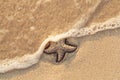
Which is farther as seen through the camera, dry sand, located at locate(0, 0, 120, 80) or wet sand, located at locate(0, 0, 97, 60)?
wet sand, located at locate(0, 0, 97, 60)

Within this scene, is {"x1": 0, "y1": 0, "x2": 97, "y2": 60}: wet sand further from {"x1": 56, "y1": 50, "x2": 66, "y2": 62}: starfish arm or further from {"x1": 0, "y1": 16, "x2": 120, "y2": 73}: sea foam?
{"x1": 56, "y1": 50, "x2": 66, "y2": 62}: starfish arm

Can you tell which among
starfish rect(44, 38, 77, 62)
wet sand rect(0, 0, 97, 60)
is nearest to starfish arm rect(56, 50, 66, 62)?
starfish rect(44, 38, 77, 62)

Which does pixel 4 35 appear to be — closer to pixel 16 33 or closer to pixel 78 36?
pixel 16 33

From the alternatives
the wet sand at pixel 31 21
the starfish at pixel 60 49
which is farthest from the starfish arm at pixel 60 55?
the wet sand at pixel 31 21

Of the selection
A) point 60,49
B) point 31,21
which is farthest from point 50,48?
point 31,21

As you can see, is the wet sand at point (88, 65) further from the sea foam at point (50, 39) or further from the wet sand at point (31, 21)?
the wet sand at point (31, 21)

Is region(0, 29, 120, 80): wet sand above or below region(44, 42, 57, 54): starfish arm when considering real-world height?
below
